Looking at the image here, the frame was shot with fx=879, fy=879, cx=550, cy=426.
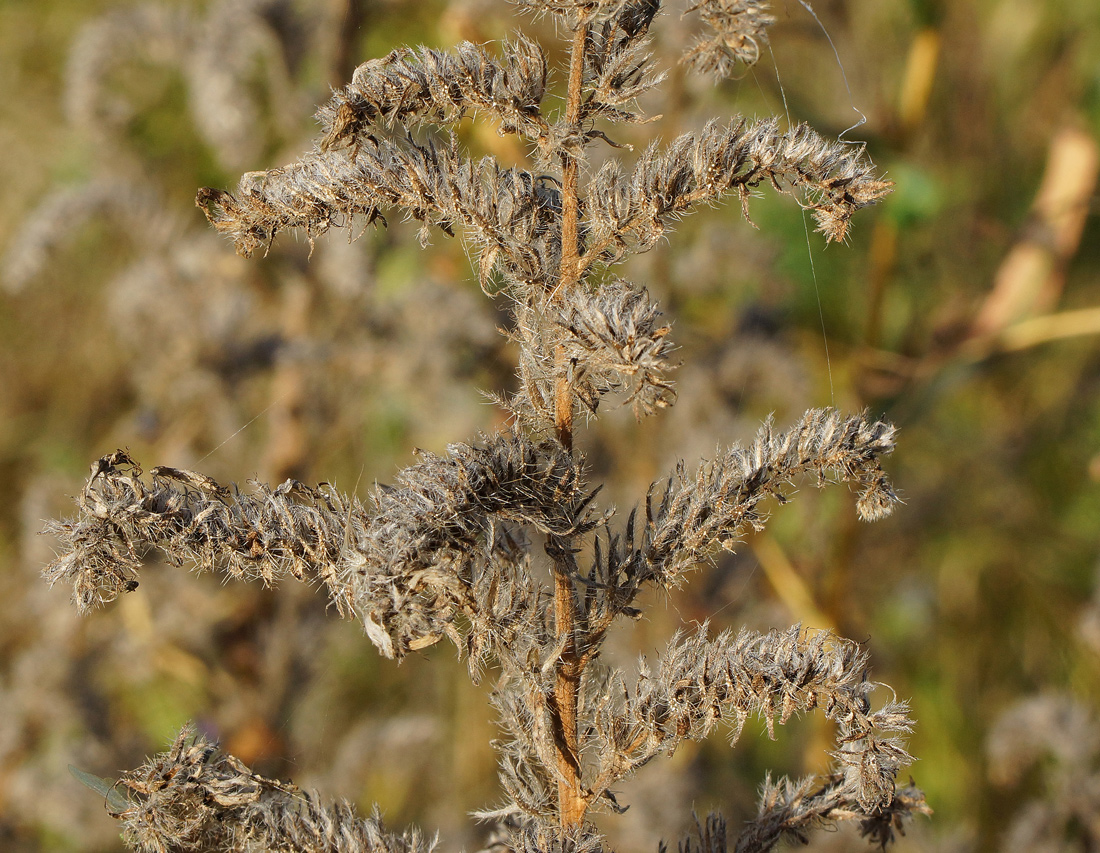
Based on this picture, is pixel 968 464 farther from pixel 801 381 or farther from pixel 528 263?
pixel 528 263

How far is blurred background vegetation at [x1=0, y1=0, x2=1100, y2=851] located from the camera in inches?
78.3

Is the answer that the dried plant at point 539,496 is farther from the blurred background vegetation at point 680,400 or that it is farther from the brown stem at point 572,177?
the blurred background vegetation at point 680,400

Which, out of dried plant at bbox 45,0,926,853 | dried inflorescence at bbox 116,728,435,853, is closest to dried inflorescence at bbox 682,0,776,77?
dried plant at bbox 45,0,926,853

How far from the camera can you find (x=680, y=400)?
7.37 ft

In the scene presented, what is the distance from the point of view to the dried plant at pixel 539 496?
69 cm

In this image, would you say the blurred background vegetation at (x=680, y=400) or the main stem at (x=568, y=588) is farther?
the blurred background vegetation at (x=680, y=400)

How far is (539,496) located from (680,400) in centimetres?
156

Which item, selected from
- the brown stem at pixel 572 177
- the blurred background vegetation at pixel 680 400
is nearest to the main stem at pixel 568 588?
the brown stem at pixel 572 177

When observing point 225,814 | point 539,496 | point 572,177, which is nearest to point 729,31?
point 572,177

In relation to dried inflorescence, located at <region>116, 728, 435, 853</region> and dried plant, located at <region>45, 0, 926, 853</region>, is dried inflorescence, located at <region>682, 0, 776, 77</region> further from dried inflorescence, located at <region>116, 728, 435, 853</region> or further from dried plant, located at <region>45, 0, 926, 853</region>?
dried inflorescence, located at <region>116, 728, 435, 853</region>

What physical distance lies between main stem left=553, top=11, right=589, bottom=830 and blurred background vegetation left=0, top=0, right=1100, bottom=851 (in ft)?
2.20

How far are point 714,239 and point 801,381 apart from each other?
419 mm

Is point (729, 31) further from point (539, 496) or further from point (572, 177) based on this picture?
point (539, 496)

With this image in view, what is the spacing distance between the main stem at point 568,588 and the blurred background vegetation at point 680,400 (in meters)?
0.67
